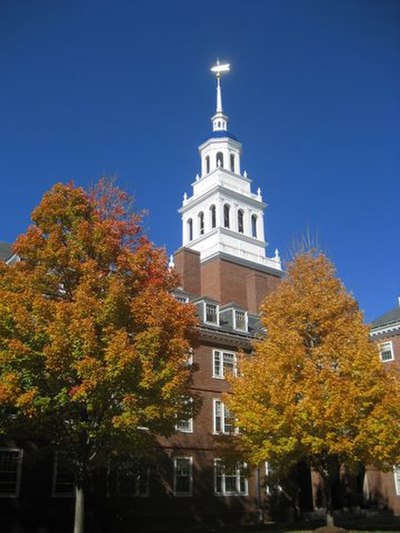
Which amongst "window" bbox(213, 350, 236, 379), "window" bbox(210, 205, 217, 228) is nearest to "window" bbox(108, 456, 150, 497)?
"window" bbox(213, 350, 236, 379)

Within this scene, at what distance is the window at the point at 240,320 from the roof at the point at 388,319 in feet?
29.6

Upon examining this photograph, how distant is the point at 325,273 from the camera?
80.1ft

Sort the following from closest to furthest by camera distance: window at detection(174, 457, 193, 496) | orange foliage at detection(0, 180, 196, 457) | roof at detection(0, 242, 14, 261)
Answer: orange foliage at detection(0, 180, 196, 457) → window at detection(174, 457, 193, 496) → roof at detection(0, 242, 14, 261)

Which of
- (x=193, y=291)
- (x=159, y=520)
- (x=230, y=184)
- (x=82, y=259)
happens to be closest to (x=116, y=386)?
(x=82, y=259)

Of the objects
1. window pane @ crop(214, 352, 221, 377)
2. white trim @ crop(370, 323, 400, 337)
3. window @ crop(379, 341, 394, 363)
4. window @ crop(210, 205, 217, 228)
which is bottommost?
window pane @ crop(214, 352, 221, 377)

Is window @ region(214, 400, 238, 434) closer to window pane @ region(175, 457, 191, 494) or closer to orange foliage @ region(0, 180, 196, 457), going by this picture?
window pane @ region(175, 457, 191, 494)

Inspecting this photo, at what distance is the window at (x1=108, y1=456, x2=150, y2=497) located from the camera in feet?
84.2

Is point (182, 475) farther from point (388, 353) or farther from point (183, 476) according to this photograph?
point (388, 353)

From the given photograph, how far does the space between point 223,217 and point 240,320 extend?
671 inches

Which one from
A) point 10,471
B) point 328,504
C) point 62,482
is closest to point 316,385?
point 328,504

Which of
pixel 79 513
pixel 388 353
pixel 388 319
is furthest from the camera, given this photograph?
pixel 388 319

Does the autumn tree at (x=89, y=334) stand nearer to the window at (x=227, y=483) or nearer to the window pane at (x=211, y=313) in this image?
the window at (x=227, y=483)

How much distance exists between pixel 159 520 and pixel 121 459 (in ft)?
17.3

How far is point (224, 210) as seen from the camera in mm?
54031
